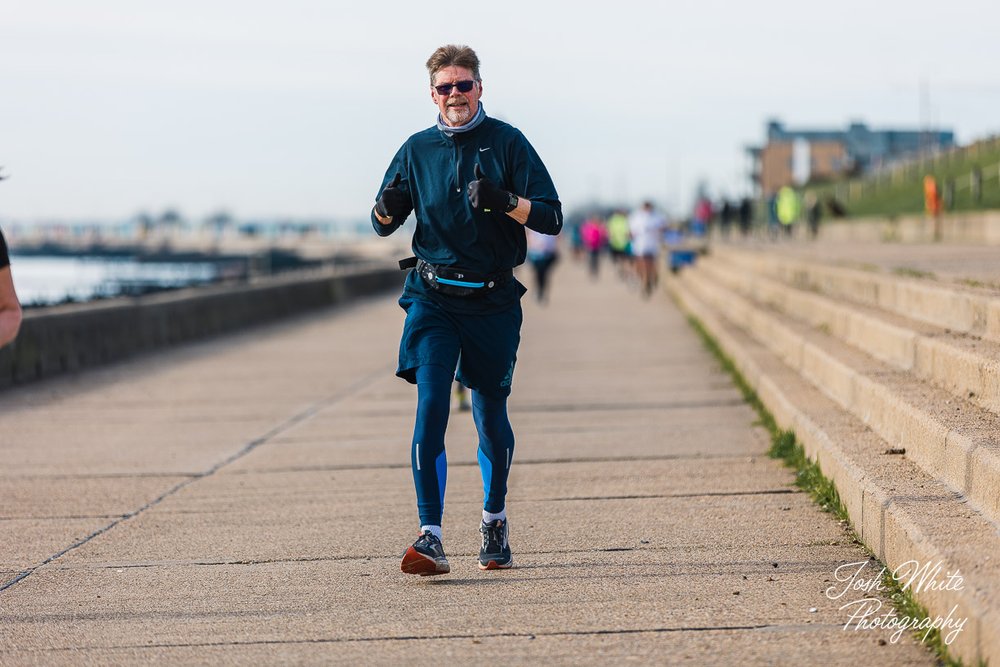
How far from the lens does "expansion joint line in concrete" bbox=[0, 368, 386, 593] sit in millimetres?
6182

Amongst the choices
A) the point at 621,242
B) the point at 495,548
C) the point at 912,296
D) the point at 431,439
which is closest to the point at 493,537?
the point at 495,548

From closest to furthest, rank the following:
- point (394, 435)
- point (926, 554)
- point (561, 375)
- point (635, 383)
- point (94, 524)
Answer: point (926, 554)
point (94, 524)
point (394, 435)
point (635, 383)
point (561, 375)

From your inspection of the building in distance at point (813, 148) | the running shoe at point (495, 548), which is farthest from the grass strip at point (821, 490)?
the building in distance at point (813, 148)

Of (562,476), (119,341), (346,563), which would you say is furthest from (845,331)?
(119,341)

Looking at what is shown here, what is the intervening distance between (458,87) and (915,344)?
3254 millimetres

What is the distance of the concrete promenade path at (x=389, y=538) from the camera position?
4.73 metres

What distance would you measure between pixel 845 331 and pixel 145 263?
7137 inches

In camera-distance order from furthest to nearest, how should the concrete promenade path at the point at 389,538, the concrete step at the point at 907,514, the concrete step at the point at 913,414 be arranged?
the concrete step at the point at 913,414 < the concrete promenade path at the point at 389,538 < the concrete step at the point at 907,514

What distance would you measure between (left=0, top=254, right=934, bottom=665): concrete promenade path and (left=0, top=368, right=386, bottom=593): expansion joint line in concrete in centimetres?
2

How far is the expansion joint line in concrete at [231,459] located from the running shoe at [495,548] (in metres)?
1.79

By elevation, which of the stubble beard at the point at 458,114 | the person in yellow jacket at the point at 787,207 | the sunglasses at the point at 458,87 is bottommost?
the person in yellow jacket at the point at 787,207

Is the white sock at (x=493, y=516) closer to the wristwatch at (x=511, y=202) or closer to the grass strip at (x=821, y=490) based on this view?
the wristwatch at (x=511, y=202)

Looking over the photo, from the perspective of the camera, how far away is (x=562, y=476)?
8.12 metres

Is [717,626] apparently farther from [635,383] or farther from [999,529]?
[635,383]
